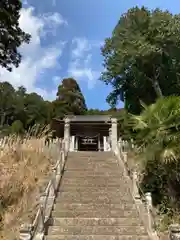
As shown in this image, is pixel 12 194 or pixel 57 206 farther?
pixel 57 206

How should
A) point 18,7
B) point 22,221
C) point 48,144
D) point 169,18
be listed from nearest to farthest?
1. point 22,221
2. point 48,144
3. point 18,7
4. point 169,18

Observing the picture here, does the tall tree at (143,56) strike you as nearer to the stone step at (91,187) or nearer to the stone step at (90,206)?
the stone step at (91,187)

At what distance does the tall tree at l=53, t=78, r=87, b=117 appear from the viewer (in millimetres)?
33031

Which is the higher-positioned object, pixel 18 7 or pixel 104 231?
pixel 18 7

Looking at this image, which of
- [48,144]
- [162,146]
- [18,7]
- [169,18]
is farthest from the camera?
[169,18]

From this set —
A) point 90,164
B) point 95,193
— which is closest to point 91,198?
point 95,193

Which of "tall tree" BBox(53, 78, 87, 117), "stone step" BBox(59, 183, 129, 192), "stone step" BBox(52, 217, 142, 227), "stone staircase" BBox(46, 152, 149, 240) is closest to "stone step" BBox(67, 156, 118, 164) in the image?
"stone staircase" BBox(46, 152, 149, 240)

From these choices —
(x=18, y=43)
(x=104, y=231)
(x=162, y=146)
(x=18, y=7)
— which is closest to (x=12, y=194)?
(x=104, y=231)

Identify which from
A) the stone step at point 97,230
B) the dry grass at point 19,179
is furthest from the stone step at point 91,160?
the stone step at point 97,230

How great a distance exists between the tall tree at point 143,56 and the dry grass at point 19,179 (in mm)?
12397

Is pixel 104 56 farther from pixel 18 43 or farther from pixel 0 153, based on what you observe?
pixel 0 153

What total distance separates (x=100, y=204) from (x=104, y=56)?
17560 millimetres

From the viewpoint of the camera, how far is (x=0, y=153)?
29.3ft

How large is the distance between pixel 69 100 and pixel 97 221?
28031 mm
